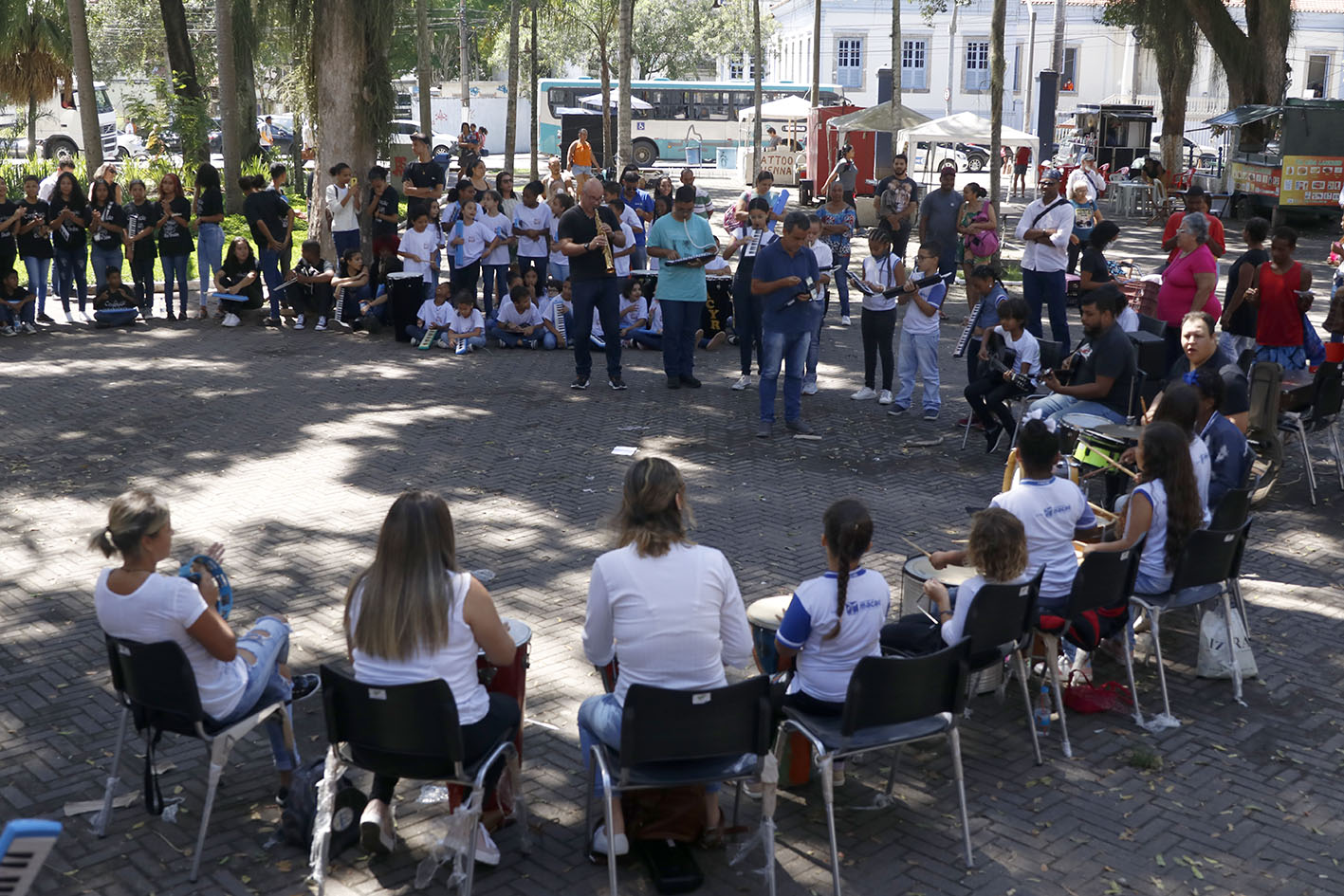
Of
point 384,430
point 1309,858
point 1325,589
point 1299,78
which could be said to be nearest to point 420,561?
point 1309,858

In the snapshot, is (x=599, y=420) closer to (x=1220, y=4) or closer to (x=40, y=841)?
(x=40, y=841)

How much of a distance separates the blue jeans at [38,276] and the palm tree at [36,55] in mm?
15698

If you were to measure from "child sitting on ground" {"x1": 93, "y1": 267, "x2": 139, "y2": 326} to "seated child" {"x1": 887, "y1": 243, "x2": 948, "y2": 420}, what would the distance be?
9210 mm

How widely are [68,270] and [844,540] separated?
13323mm

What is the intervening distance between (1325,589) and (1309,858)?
322 cm

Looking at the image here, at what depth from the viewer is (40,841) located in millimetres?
2500

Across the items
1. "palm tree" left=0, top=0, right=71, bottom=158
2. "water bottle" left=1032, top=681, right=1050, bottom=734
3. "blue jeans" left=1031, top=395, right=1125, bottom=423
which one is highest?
"palm tree" left=0, top=0, right=71, bottom=158

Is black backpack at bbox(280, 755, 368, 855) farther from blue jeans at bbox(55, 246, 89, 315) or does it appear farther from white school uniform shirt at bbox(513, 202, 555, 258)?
blue jeans at bbox(55, 246, 89, 315)

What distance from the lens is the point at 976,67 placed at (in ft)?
222

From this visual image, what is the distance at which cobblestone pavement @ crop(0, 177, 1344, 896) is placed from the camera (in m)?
4.65

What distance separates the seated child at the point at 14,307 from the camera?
14.5m

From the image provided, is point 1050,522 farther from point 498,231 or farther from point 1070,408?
point 498,231

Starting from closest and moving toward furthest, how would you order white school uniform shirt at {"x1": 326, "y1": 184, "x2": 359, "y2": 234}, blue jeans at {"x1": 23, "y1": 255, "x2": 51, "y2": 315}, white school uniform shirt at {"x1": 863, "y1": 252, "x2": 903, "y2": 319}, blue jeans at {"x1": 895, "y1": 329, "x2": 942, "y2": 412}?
blue jeans at {"x1": 895, "y1": 329, "x2": 942, "y2": 412}, white school uniform shirt at {"x1": 863, "y1": 252, "x2": 903, "y2": 319}, blue jeans at {"x1": 23, "y1": 255, "x2": 51, "y2": 315}, white school uniform shirt at {"x1": 326, "y1": 184, "x2": 359, "y2": 234}

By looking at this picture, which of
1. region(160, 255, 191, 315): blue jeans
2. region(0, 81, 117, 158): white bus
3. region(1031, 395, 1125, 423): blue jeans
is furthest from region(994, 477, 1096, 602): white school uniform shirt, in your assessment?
region(0, 81, 117, 158): white bus
